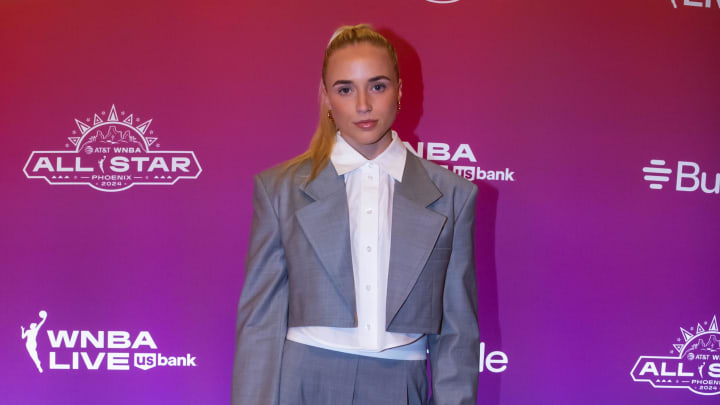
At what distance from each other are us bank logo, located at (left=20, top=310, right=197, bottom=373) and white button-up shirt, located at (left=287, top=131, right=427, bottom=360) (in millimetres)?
1079

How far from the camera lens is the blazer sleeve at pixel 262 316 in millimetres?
1346

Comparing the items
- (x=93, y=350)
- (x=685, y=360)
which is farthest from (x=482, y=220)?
(x=93, y=350)

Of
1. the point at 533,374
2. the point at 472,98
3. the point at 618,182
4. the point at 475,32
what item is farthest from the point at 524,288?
the point at 475,32

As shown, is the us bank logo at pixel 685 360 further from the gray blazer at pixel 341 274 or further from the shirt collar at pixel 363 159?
the shirt collar at pixel 363 159

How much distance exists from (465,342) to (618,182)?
4.24 ft

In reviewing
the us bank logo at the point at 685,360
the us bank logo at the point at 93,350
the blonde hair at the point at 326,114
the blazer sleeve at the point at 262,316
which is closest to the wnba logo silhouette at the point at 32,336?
the us bank logo at the point at 93,350

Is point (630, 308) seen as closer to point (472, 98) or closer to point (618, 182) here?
point (618, 182)

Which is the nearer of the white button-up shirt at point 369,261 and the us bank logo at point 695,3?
the white button-up shirt at point 369,261

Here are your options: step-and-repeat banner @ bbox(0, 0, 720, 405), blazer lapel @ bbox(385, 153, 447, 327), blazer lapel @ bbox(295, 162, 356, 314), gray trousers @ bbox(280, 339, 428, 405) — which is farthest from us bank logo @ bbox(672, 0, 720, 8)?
gray trousers @ bbox(280, 339, 428, 405)

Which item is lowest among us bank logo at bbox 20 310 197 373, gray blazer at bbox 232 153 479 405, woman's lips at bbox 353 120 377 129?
us bank logo at bbox 20 310 197 373

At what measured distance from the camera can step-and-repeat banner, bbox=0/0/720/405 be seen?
222cm

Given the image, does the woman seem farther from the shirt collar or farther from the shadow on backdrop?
the shadow on backdrop

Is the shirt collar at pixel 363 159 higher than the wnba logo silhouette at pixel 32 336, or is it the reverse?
the shirt collar at pixel 363 159

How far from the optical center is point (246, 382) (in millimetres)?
1345
